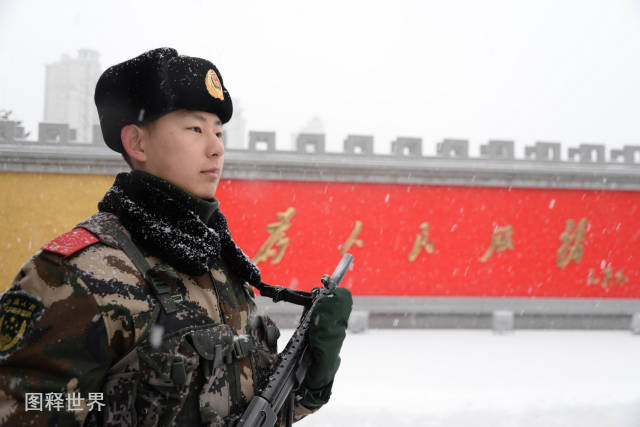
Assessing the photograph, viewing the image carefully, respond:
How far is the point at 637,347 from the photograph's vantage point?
6961 mm

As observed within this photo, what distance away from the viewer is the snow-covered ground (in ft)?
14.2

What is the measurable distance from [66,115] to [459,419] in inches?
583

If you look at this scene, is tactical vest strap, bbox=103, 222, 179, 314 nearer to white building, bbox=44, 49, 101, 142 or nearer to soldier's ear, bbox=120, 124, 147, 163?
soldier's ear, bbox=120, 124, 147, 163

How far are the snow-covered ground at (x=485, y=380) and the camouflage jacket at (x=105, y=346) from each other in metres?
3.43

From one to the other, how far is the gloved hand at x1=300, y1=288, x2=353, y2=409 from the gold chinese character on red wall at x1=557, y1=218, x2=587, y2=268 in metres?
7.64

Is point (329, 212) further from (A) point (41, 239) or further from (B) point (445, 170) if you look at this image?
(A) point (41, 239)

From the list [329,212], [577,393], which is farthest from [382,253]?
[577,393]

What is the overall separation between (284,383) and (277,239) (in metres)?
6.05

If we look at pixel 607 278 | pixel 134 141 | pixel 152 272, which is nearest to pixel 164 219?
pixel 152 272

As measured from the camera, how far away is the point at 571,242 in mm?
7797

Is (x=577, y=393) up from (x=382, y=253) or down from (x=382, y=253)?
down

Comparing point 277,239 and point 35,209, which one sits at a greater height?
point 35,209

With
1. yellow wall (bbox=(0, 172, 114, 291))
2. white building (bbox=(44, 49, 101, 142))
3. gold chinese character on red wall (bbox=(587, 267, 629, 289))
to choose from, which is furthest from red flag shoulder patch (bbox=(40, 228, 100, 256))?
white building (bbox=(44, 49, 101, 142))

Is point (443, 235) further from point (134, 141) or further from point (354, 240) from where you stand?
point (134, 141)
